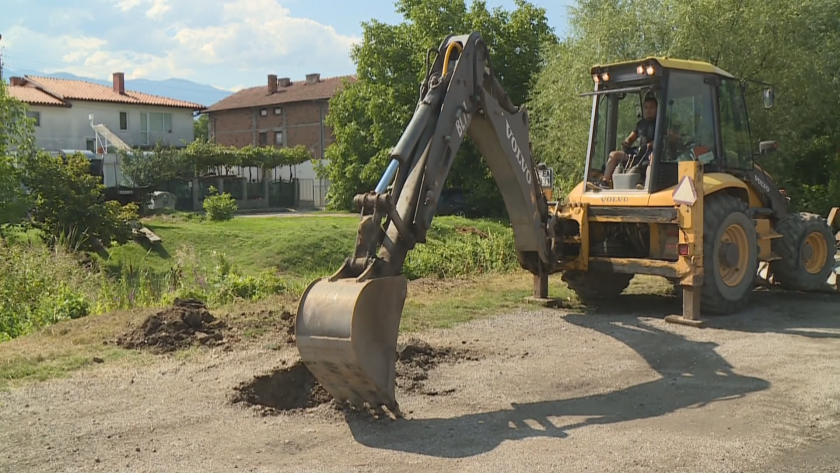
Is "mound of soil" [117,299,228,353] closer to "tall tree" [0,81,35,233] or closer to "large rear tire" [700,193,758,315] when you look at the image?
"large rear tire" [700,193,758,315]

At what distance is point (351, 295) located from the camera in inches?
219

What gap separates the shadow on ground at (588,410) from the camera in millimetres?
5477

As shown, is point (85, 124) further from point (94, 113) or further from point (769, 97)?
point (769, 97)

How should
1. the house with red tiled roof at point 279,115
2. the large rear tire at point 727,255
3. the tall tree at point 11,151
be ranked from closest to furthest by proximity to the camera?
the large rear tire at point 727,255 → the tall tree at point 11,151 → the house with red tiled roof at point 279,115

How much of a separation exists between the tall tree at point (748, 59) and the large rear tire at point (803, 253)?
7727mm

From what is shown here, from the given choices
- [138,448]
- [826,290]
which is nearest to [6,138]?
[138,448]

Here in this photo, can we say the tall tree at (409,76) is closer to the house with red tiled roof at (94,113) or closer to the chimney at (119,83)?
the house with red tiled roof at (94,113)

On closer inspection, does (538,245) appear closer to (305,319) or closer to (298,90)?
(305,319)

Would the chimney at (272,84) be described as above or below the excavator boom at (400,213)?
above

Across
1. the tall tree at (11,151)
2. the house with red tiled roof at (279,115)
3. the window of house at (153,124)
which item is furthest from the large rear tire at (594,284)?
the window of house at (153,124)

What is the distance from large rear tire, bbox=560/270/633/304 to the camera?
11.0m

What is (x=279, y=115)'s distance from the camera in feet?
197

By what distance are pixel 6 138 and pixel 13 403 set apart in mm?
14496

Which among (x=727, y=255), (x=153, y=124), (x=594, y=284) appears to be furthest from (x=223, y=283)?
(x=153, y=124)
